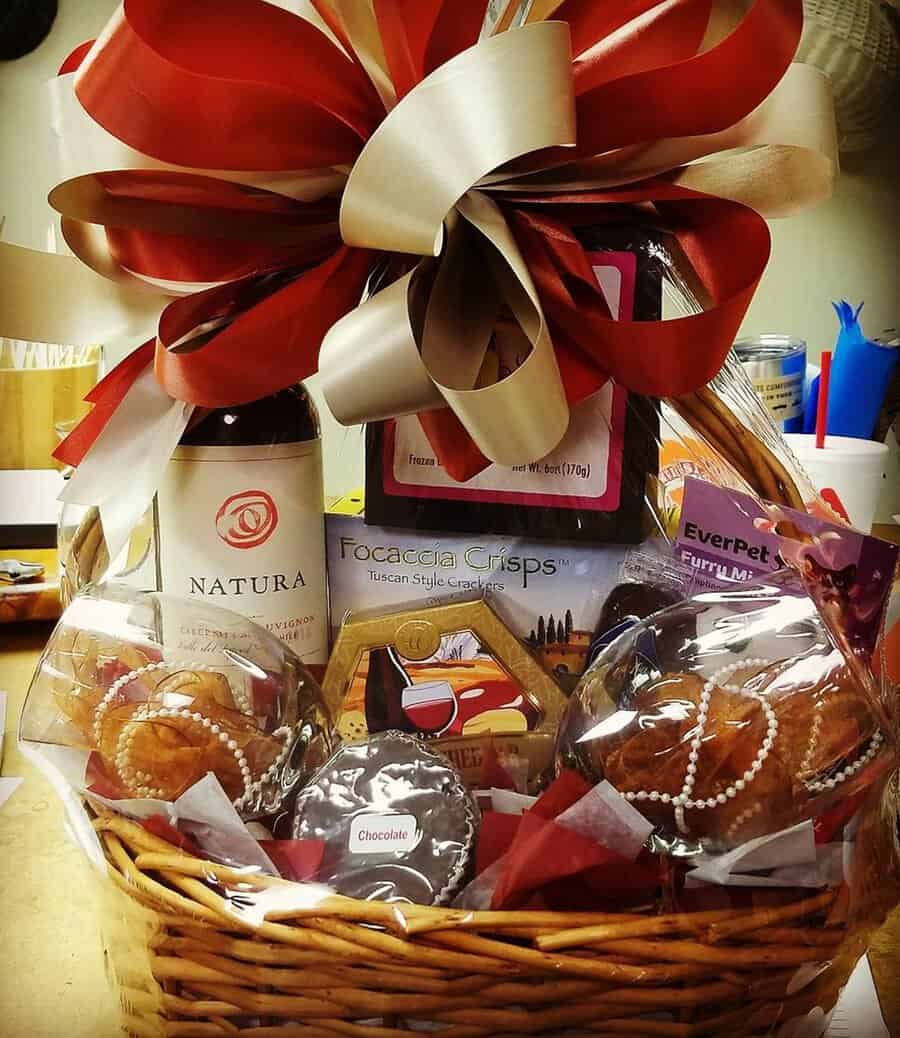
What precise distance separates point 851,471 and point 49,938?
0.70 meters

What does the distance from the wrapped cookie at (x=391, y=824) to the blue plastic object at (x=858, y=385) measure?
640 mm

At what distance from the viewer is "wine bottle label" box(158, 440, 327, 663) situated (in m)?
0.61

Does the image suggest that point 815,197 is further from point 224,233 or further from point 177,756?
point 177,756

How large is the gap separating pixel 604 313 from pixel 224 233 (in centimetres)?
23

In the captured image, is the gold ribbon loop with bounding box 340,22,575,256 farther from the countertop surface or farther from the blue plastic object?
the blue plastic object

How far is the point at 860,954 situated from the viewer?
1.83 feet

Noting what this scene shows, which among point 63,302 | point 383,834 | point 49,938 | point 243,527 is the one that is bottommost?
point 49,938

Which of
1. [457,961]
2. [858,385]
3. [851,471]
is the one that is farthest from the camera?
[858,385]

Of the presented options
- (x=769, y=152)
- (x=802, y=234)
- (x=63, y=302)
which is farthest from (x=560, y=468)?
(x=802, y=234)

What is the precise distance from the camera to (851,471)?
0.84 metres

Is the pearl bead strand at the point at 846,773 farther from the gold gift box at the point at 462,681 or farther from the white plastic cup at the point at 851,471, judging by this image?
the white plastic cup at the point at 851,471

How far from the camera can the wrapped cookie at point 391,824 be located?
511mm

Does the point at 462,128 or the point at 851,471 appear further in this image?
the point at 851,471

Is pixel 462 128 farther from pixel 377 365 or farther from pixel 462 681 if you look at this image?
pixel 462 681
